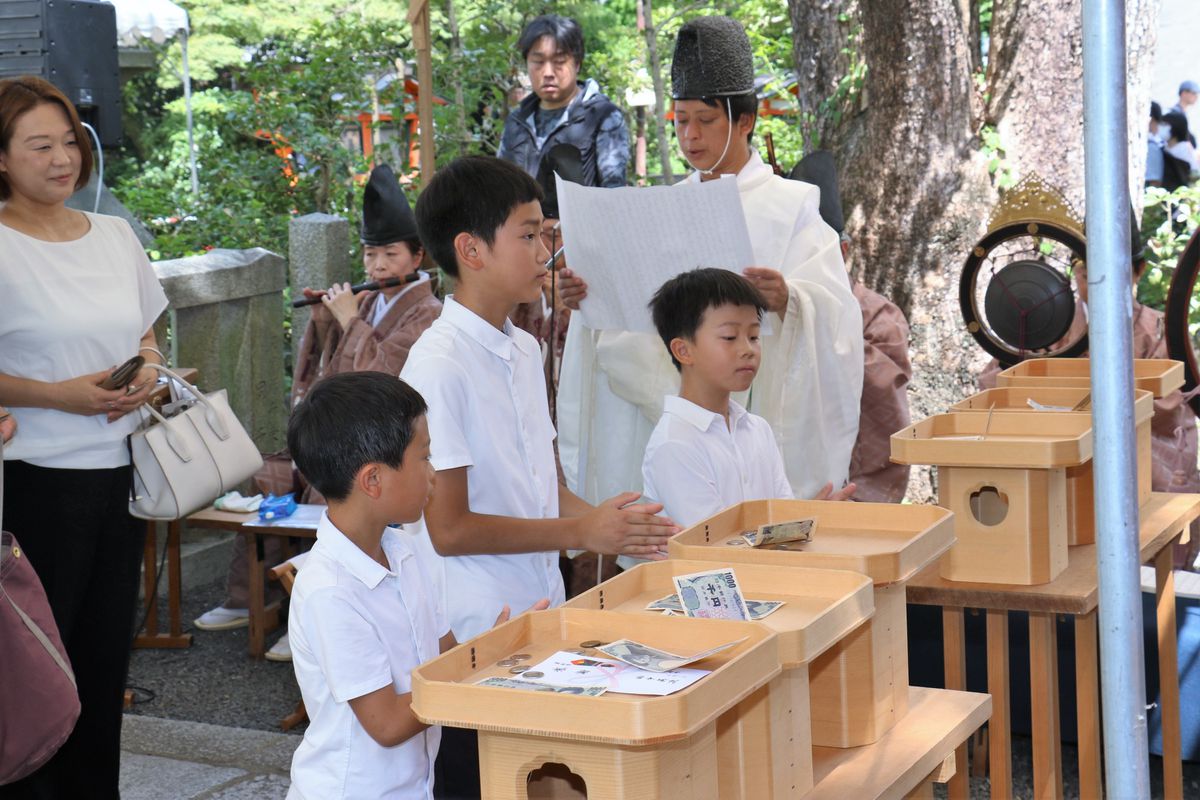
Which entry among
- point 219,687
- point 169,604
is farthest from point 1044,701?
point 169,604

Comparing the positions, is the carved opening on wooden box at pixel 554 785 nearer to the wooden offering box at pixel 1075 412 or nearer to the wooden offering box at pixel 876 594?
the wooden offering box at pixel 876 594

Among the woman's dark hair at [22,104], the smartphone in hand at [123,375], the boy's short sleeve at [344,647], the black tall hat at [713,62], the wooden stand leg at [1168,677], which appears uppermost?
the black tall hat at [713,62]

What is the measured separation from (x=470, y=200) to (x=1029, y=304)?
5.55 feet

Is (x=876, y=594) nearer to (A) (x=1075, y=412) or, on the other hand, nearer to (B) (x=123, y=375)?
(A) (x=1075, y=412)

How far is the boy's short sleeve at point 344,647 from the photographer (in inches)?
79.5

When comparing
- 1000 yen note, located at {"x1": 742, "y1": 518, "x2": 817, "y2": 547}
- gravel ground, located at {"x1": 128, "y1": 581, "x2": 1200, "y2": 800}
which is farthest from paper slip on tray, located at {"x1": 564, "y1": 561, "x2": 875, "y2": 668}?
gravel ground, located at {"x1": 128, "y1": 581, "x2": 1200, "y2": 800}

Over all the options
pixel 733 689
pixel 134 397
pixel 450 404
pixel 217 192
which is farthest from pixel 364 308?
pixel 217 192

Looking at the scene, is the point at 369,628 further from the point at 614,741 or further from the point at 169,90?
the point at 169,90

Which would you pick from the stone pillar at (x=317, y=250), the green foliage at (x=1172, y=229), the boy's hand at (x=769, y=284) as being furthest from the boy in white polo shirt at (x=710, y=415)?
the green foliage at (x=1172, y=229)

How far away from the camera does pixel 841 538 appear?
7.68 feet

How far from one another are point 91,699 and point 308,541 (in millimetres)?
1890

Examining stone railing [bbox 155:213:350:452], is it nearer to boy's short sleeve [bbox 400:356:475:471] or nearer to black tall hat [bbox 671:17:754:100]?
black tall hat [bbox 671:17:754:100]

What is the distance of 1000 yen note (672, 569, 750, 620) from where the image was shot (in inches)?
76.0

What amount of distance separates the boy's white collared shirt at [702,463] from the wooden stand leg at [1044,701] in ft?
2.00
